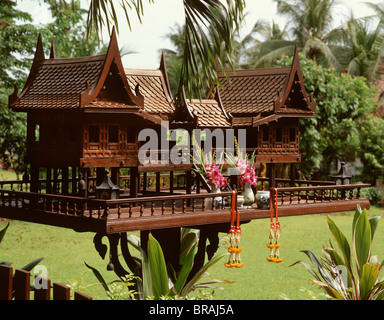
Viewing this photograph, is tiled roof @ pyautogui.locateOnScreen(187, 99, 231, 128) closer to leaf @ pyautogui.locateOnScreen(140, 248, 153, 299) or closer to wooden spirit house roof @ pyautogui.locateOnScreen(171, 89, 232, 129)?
wooden spirit house roof @ pyautogui.locateOnScreen(171, 89, 232, 129)

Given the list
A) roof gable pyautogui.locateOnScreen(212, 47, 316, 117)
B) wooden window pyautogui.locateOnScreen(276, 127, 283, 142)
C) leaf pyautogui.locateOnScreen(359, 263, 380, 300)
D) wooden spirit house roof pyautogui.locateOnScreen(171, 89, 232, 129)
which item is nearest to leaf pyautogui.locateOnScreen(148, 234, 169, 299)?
leaf pyautogui.locateOnScreen(359, 263, 380, 300)

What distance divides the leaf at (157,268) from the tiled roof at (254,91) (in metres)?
5.32

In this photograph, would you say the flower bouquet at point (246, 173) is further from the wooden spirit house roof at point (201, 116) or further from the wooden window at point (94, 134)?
the wooden window at point (94, 134)

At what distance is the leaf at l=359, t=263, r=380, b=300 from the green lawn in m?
5.37

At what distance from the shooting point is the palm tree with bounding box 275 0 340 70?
38.4m

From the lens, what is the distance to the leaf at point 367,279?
28.3ft

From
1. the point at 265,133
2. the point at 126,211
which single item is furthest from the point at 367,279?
the point at 265,133

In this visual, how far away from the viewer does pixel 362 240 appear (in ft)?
30.5

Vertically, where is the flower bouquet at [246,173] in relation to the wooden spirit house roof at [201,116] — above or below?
below

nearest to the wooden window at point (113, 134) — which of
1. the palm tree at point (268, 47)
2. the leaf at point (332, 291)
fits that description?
the leaf at point (332, 291)

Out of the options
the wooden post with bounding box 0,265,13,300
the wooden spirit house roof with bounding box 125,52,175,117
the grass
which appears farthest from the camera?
the grass

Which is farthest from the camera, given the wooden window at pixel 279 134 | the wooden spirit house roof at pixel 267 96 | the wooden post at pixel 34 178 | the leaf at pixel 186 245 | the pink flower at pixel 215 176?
the wooden window at pixel 279 134

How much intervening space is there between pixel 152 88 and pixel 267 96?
8.64 feet
